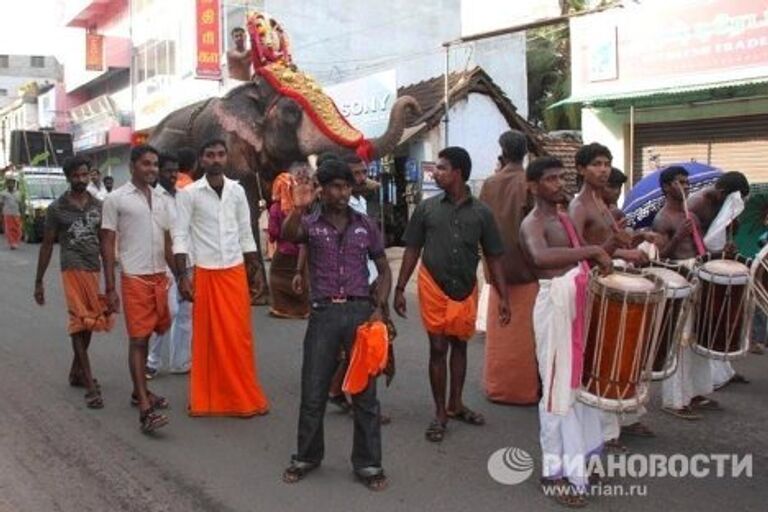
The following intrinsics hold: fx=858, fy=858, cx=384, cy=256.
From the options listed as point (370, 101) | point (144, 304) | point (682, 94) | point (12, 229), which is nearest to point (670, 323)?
point (144, 304)

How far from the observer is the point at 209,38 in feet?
79.3

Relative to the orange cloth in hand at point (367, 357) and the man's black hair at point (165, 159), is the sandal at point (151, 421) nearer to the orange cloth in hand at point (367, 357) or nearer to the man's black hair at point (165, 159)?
the orange cloth in hand at point (367, 357)

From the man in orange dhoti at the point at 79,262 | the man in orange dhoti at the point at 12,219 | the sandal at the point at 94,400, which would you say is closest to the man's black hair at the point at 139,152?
the man in orange dhoti at the point at 79,262

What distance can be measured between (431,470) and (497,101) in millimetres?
13749

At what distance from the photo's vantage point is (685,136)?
12719mm

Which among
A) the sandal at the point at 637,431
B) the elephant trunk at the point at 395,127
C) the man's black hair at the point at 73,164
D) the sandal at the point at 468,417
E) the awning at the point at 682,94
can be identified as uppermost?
the awning at the point at 682,94

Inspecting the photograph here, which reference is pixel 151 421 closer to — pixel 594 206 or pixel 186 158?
pixel 186 158

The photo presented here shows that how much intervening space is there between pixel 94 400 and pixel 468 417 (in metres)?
2.55

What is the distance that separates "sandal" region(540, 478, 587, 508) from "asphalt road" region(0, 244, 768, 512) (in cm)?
5

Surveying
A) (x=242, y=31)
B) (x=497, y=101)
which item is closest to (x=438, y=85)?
(x=497, y=101)

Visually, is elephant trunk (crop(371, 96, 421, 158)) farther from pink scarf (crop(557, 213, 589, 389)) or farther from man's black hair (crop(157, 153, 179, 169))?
pink scarf (crop(557, 213, 589, 389))

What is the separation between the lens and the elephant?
8.97 m

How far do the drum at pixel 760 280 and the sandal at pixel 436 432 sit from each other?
201 centimetres

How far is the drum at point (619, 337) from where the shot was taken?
3852 mm
